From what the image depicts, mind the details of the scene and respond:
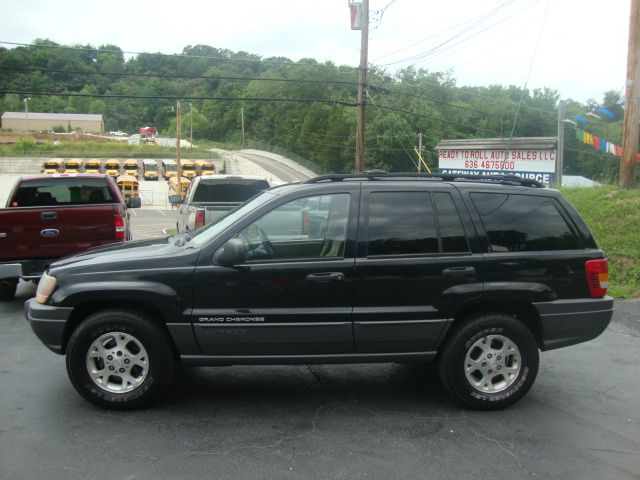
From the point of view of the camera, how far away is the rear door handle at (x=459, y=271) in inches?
181

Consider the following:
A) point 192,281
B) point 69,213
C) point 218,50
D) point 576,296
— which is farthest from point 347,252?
point 218,50

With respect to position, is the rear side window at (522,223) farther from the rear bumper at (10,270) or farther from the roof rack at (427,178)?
the rear bumper at (10,270)

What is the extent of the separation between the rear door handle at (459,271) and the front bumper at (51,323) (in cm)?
284

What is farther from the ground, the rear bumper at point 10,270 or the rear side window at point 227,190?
the rear side window at point 227,190

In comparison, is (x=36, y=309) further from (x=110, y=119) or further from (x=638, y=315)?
(x=110, y=119)

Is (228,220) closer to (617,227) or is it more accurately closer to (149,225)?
(617,227)

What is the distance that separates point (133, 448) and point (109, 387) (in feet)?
2.44

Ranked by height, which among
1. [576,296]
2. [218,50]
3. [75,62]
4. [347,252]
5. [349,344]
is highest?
[218,50]

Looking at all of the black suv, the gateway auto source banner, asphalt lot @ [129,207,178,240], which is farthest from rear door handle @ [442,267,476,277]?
the gateway auto source banner

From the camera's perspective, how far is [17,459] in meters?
3.79

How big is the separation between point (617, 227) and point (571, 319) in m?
7.14

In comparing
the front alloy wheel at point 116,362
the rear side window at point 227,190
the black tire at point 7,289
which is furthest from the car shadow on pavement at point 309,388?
the rear side window at point 227,190

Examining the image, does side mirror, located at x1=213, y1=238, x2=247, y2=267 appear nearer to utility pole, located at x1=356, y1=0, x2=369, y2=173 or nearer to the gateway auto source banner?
utility pole, located at x1=356, y1=0, x2=369, y2=173

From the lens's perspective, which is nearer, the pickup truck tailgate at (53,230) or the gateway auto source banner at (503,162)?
the pickup truck tailgate at (53,230)
